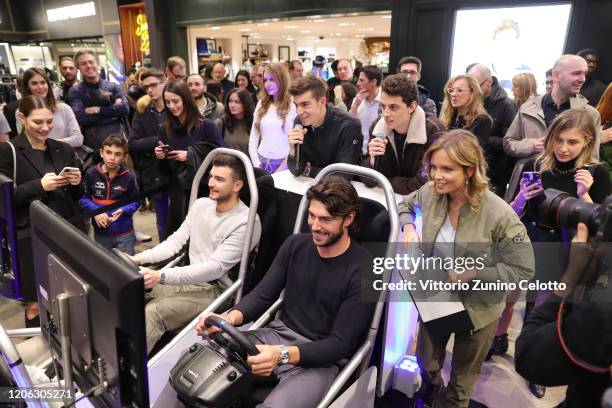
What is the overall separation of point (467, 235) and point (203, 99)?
11.0ft

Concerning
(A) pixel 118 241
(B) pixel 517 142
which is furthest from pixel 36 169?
(B) pixel 517 142

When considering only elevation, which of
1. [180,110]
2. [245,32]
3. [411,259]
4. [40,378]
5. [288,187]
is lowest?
[40,378]

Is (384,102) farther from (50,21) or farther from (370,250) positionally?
(50,21)

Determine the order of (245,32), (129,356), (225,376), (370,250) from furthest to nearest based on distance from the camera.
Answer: (245,32) → (370,250) → (225,376) → (129,356)

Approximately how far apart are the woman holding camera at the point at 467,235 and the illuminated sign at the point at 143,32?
1012 centimetres

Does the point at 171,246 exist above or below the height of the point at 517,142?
below

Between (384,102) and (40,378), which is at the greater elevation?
(384,102)

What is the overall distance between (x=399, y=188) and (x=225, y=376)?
4.30ft

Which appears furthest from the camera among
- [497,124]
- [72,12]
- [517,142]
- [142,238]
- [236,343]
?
[72,12]

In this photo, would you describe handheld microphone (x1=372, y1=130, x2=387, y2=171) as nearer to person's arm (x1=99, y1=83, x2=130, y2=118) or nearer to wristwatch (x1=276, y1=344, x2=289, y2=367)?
wristwatch (x1=276, y1=344, x2=289, y2=367)

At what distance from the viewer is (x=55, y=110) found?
3572 mm

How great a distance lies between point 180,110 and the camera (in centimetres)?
323

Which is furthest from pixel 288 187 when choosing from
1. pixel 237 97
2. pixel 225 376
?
pixel 237 97

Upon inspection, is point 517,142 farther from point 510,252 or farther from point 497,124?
point 510,252
